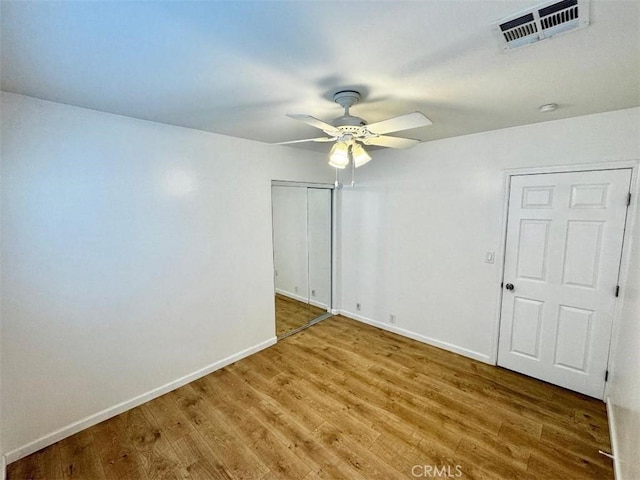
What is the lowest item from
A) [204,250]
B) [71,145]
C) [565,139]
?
[204,250]

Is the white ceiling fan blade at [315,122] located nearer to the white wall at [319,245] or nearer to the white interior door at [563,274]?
the white interior door at [563,274]

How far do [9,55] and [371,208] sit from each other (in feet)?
10.8

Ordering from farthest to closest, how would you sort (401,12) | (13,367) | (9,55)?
(13,367), (9,55), (401,12)

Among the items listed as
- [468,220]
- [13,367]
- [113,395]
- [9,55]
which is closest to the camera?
[9,55]

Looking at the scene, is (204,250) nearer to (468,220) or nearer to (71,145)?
(71,145)

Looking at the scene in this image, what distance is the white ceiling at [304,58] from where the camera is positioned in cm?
106

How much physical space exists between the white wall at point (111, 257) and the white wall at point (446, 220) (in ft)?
5.08

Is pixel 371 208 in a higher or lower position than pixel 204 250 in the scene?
higher

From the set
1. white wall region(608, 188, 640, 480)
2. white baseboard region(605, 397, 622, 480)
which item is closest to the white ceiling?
white wall region(608, 188, 640, 480)

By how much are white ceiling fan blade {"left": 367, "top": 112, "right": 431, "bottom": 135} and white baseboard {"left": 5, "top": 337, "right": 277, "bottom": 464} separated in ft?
8.84

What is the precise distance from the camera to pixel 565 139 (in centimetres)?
240

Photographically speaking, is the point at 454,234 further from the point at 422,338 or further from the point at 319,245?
the point at 319,245

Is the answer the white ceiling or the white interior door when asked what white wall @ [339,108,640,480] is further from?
the white ceiling

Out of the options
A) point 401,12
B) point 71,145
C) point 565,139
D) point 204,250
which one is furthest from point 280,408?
point 565,139
